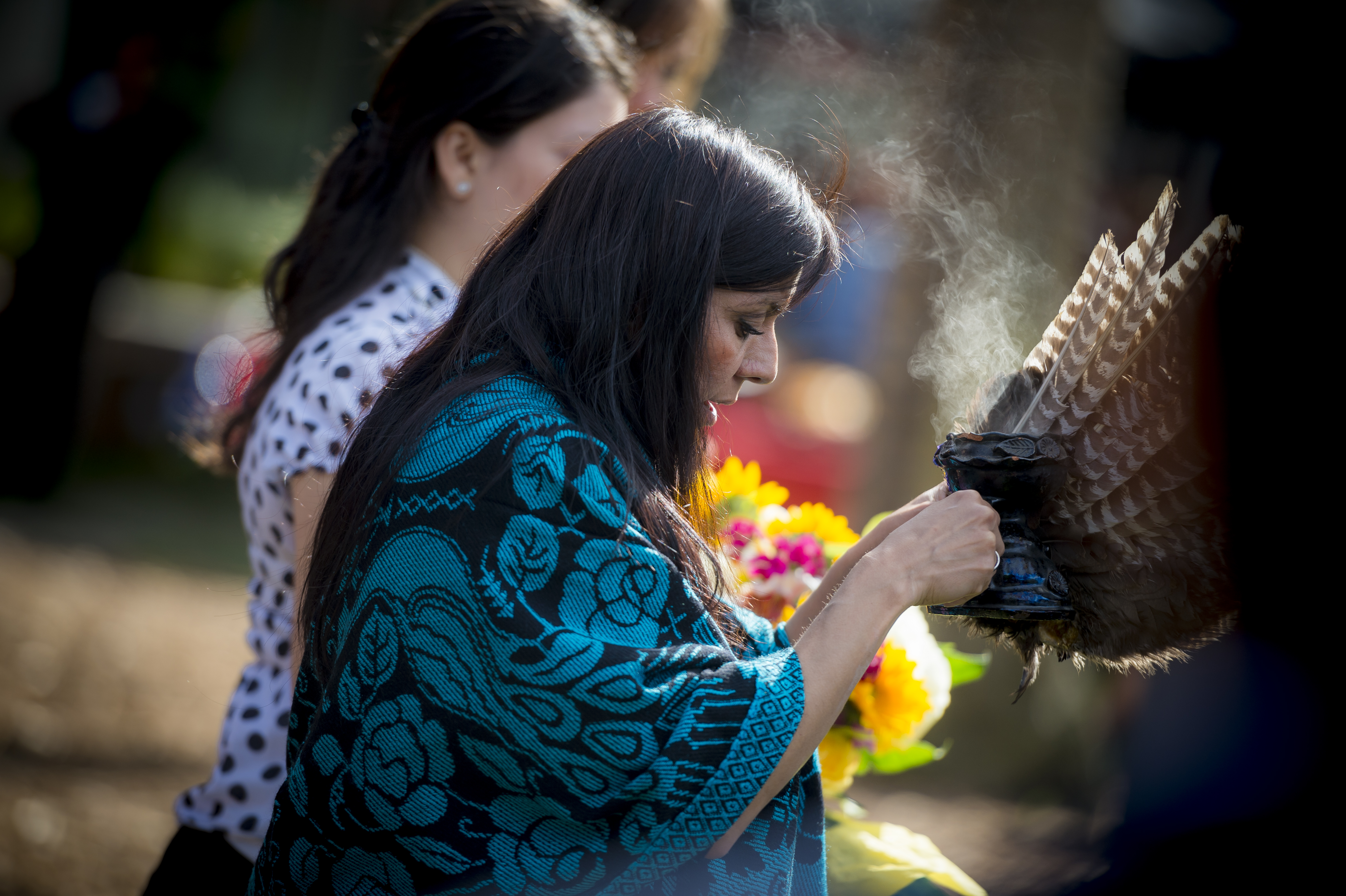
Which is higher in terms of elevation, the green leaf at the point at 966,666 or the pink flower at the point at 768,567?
the green leaf at the point at 966,666

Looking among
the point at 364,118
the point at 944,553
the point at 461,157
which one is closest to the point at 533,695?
the point at 944,553

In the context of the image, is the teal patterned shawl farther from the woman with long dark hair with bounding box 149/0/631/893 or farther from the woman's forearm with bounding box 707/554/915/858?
the woman with long dark hair with bounding box 149/0/631/893

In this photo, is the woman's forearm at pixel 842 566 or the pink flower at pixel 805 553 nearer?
the woman's forearm at pixel 842 566

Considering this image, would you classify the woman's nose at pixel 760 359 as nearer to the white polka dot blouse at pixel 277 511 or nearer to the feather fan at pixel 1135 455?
the feather fan at pixel 1135 455

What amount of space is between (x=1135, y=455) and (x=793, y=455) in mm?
5975

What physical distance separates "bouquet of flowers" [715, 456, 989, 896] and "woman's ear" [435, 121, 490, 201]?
910mm

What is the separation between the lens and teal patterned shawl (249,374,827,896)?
1192 mm

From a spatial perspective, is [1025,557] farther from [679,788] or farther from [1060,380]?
[679,788]

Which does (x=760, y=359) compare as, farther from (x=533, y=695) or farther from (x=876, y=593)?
(x=533, y=695)

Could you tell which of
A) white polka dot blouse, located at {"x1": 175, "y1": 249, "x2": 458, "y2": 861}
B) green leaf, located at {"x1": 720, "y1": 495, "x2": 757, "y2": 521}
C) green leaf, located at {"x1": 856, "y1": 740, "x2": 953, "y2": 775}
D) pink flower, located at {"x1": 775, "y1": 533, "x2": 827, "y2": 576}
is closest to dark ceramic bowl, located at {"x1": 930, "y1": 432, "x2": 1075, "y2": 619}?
pink flower, located at {"x1": 775, "y1": 533, "x2": 827, "y2": 576}

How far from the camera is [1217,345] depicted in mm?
1452

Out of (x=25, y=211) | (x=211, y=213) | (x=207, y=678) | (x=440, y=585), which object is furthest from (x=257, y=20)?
(x=440, y=585)

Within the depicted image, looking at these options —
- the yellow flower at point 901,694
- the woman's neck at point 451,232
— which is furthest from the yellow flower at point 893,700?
the woman's neck at point 451,232

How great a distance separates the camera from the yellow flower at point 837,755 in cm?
191
